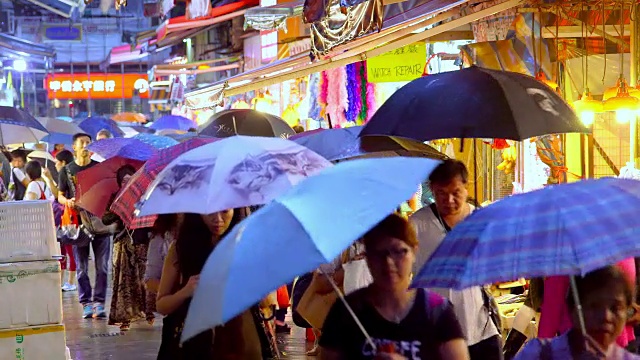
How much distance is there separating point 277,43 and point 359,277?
18175mm

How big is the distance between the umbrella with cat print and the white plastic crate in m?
1.97

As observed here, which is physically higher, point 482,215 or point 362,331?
point 482,215

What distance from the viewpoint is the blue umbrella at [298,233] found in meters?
4.06

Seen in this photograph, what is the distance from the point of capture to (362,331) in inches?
171

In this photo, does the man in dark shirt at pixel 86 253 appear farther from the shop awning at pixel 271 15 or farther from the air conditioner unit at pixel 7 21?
the air conditioner unit at pixel 7 21

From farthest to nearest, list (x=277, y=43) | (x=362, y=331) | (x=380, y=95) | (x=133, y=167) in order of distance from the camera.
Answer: (x=277, y=43) → (x=380, y=95) → (x=133, y=167) → (x=362, y=331)

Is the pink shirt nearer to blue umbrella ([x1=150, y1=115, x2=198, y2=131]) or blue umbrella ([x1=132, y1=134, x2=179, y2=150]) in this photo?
blue umbrella ([x1=132, y1=134, x2=179, y2=150])

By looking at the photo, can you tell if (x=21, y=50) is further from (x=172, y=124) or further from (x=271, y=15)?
(x=271, y=15)

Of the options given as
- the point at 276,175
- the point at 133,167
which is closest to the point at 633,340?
the point at 276,175

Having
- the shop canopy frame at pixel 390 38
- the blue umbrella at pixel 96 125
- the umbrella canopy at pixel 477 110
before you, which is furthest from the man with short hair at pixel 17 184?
the umbrella canopy at pixel 477 110

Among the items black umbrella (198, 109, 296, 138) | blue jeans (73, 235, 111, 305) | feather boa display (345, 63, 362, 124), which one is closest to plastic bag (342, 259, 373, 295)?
black umbrella (198, 109, 296, 138)

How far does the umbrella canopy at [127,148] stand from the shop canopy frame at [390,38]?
2.59m

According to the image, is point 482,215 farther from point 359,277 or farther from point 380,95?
point 380,95

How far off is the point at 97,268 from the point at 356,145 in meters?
6.28
